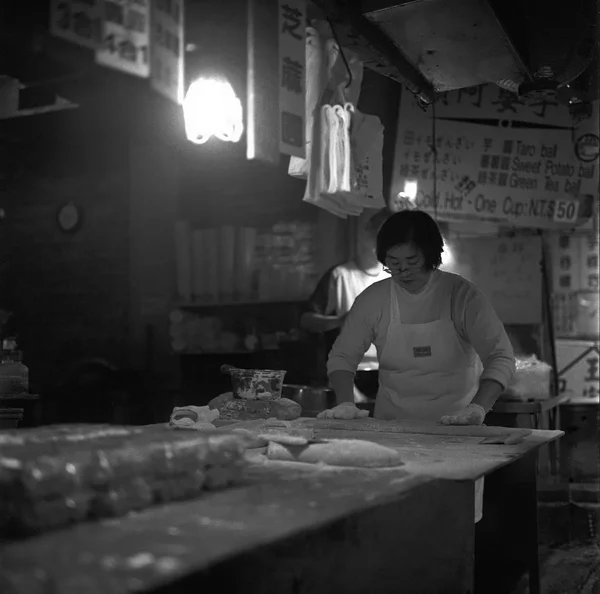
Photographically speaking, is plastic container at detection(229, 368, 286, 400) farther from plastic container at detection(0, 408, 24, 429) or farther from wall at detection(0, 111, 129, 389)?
plastic container at detection(0, 408, 24, 429)

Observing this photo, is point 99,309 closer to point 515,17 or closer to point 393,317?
point 393,317

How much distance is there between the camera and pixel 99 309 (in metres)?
3.73

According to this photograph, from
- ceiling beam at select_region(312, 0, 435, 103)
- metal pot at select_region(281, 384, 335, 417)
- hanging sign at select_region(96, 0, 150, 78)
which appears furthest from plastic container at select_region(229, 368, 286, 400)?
ceiling beam at select_region(312, 0, 435, 103)

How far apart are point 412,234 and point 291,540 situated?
2.73 m

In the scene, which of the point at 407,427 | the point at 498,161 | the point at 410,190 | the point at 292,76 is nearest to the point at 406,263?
the point at 407,427

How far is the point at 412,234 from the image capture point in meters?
3.90

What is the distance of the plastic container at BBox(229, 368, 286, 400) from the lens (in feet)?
11.1

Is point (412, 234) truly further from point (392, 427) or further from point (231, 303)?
point (231, 303)

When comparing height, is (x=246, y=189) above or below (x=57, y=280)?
above

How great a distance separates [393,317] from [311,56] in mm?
1658

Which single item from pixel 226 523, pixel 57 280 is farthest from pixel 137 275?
pixel 226 523

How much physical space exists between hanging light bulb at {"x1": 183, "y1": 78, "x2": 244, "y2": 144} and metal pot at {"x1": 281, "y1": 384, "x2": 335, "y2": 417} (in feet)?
5.28

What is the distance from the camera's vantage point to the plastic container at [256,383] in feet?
11.1

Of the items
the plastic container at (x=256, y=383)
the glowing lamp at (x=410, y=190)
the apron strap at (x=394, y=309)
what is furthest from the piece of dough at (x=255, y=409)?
the glowing lamp at (x=410, y=190)
